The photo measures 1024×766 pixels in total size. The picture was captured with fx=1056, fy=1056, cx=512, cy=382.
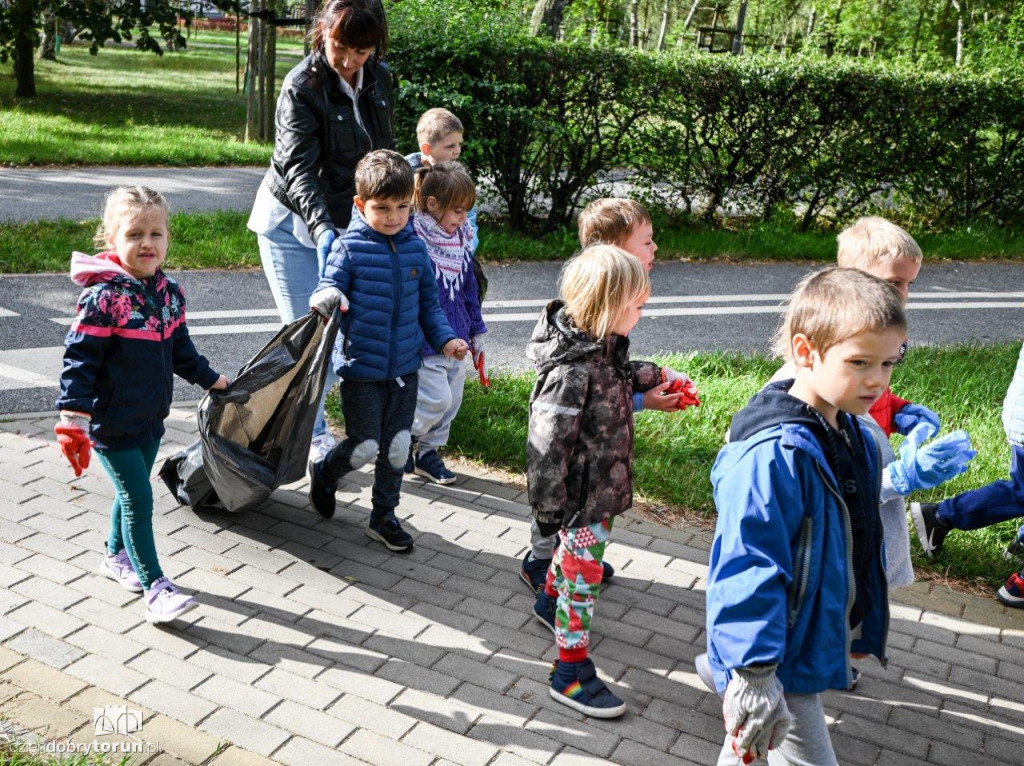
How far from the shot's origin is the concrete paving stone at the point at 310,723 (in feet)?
10.8


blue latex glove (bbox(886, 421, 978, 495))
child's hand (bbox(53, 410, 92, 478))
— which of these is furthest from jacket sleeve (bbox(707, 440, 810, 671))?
child's hand (bbox(53, 410, 92, 478))

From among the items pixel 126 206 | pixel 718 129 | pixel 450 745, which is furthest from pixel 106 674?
pixel 718 129

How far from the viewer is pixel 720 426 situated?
20.2 feet

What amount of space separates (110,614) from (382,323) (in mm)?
1524

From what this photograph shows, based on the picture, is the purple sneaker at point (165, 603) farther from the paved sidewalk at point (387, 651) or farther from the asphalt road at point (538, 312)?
the asphalt road at point (538, 312)

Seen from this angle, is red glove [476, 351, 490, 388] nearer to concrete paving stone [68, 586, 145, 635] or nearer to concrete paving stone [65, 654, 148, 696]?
concrete paving stone [68, 586, 145, 635]

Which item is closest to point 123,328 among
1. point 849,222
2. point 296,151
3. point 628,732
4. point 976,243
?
point 296,151

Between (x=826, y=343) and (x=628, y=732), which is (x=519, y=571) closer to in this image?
(x=628, y=732)

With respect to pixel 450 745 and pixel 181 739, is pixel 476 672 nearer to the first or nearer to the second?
pixel 450 745

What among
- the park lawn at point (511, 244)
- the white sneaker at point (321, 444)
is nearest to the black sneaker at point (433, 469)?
the white sneaker at point (321, 444)

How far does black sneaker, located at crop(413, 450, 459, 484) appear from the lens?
5.34 m

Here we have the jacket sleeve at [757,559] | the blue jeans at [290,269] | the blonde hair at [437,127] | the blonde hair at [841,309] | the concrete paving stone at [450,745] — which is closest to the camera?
the jacket sleeve at [757,559]

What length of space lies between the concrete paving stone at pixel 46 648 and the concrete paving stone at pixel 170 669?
0.21 metres

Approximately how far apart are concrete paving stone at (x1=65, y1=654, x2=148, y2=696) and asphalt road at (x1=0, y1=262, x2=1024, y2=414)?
261 centimetres
